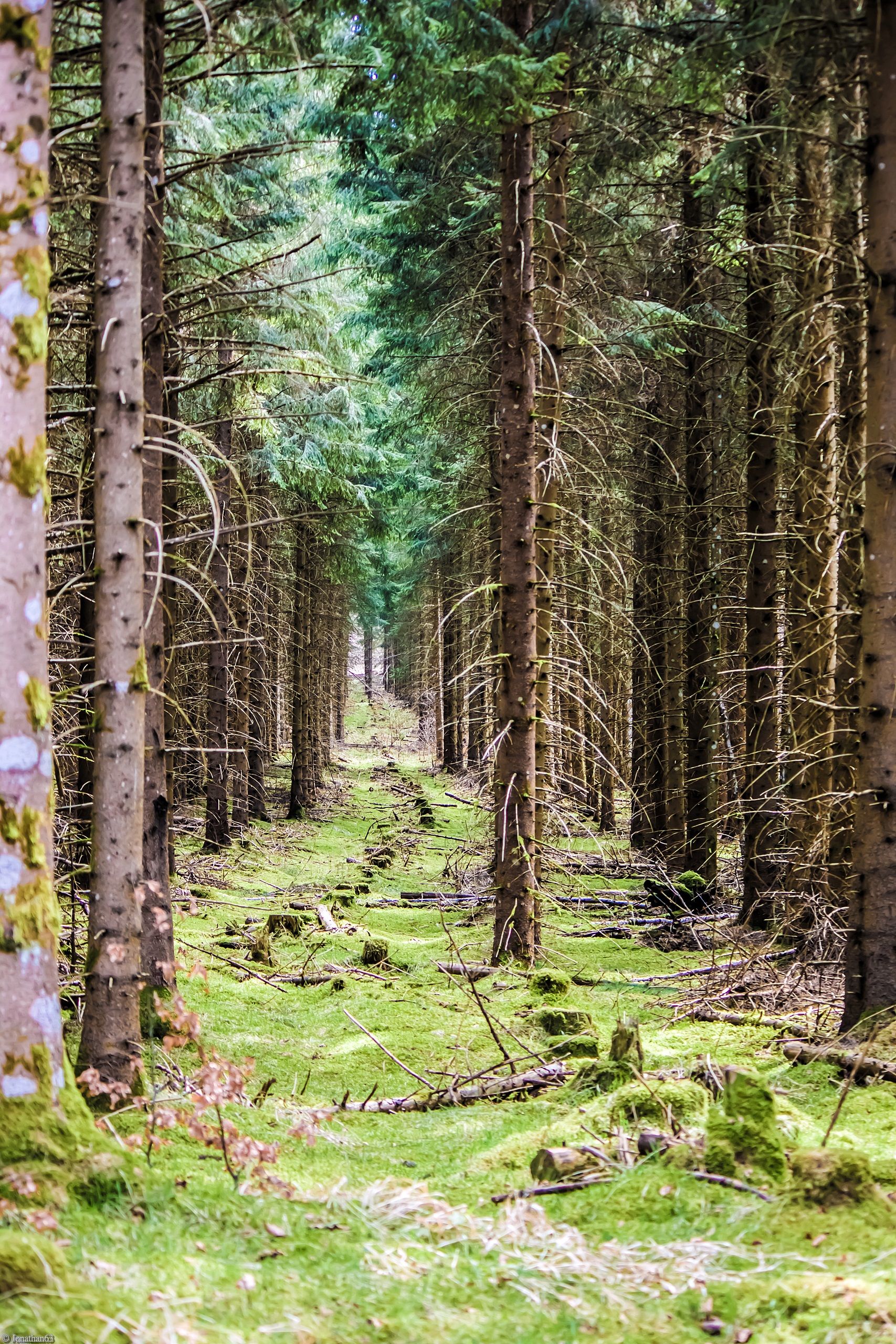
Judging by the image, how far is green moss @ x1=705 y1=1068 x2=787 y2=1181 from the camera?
3863 mm

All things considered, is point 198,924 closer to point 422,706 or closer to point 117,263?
point 117,263

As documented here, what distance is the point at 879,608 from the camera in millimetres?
5848

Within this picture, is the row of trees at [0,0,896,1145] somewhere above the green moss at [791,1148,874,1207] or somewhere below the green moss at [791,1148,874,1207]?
above

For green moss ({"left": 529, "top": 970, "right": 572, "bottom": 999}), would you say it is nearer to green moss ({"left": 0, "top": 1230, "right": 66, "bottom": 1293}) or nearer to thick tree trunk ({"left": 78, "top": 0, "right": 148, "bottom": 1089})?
thick tree trunk ({"left": 78, "top": 0, "right": 148, "bottom": 1089})

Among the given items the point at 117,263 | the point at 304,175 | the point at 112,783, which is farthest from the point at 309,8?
the point at 304,175

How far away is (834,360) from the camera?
→ 9.11 meters

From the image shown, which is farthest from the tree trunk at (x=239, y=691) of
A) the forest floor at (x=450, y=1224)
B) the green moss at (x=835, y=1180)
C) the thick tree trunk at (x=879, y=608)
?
the green moss at (x=835, y=1180)

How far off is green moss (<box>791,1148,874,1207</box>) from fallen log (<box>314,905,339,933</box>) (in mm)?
8202

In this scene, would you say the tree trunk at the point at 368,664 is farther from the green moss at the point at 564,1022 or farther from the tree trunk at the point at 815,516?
the green moss at the point at 564,1022

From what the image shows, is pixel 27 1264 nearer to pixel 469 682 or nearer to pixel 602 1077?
pixel 602 1077

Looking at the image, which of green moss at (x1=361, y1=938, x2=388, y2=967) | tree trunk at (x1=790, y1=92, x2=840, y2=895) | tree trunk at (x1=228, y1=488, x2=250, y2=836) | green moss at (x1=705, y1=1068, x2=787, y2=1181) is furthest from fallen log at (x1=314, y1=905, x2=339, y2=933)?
green moss at (x1=705, y1=1068, x2=787, y2=1181)

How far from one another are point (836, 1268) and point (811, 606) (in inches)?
222

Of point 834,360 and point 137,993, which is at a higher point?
point 834,360

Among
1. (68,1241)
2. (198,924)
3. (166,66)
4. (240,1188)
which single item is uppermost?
(166,66)
